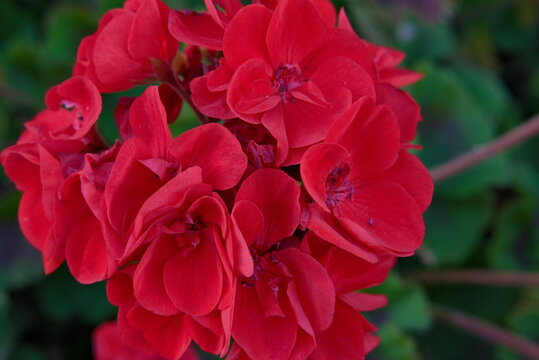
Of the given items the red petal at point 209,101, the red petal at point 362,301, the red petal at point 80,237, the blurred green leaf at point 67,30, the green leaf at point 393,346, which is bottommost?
the green leaf at point 393,346

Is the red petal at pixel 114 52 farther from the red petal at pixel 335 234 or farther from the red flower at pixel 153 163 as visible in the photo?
the red petal at pixel 335 234

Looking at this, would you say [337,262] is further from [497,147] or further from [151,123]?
[497,147]

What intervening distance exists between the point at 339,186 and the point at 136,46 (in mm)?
357

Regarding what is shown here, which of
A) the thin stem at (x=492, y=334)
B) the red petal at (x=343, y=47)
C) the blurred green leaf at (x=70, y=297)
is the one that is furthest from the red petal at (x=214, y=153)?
the thin stem at (x=492, y=334)

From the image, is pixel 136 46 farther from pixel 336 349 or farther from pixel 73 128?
pixel 336 349

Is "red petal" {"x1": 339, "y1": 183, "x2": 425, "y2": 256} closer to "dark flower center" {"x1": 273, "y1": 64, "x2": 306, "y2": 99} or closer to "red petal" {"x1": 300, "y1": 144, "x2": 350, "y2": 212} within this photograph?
"red petal" {"x1": 300, "y1": 144, "x2": 350, "y2": 212}

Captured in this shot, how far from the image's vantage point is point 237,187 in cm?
78

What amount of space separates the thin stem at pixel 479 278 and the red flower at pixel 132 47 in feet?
4.47

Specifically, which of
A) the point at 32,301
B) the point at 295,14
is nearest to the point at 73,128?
the point at 295,14

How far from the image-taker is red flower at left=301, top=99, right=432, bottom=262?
73 cm

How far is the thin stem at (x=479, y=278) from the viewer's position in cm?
176

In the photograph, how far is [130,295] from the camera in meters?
0.79

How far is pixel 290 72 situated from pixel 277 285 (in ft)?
0.99

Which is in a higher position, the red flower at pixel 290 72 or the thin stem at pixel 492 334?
the red flower at pixel 290 72
